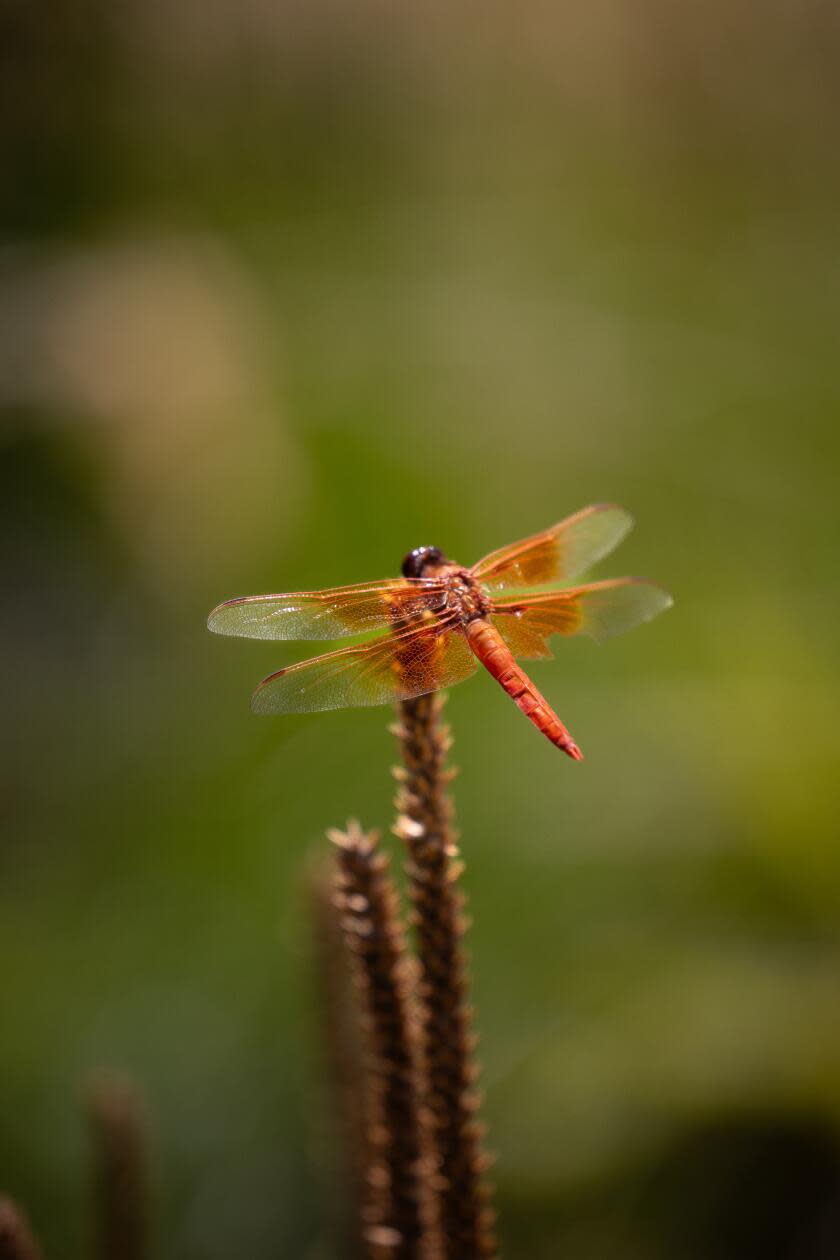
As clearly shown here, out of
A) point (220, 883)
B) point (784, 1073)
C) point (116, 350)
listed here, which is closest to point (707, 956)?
point (784, 1073)

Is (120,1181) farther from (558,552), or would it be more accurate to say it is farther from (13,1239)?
(558,552)

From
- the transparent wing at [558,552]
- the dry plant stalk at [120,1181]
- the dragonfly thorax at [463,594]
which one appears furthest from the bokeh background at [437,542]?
the transparent wing at [558,552]

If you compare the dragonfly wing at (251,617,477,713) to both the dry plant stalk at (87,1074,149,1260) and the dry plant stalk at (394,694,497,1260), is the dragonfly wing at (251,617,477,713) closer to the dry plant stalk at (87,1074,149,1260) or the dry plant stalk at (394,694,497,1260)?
the dry plant stalk at (394,694,497,1260)

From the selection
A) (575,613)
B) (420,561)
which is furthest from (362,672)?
(575,613)

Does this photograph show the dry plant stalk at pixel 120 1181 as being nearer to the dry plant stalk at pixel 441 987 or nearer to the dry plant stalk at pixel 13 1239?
the dry plant stalk at pixel 13 1239

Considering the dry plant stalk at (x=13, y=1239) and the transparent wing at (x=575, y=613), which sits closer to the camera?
the dry plant stalk at (x=13, y=1239)

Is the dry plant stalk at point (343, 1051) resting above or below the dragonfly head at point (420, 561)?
below
